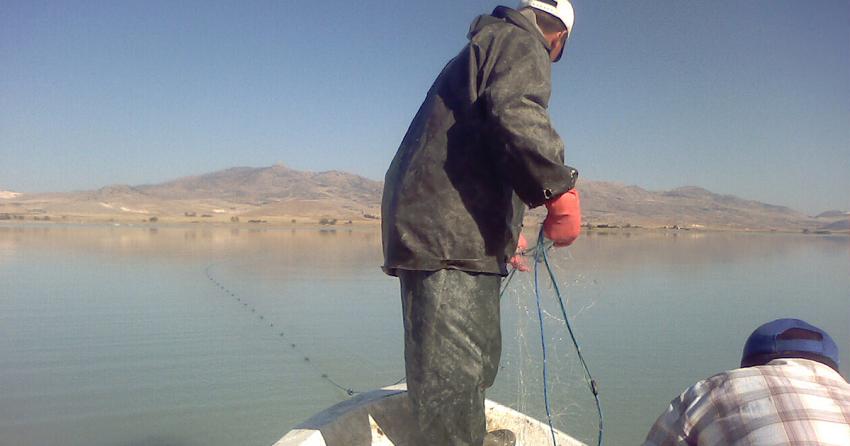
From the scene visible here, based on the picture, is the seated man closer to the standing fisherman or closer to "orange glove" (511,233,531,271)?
the standing fisherman

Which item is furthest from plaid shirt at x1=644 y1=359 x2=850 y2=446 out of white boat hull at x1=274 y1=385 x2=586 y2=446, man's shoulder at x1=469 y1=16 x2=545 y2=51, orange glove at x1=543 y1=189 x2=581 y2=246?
white boat hull at x1=274 y1=385 x2=586 y2=446

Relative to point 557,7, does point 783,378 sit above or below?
below

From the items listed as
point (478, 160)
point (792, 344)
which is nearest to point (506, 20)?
point (478, 160)

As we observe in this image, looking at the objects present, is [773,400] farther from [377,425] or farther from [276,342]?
[276,342]

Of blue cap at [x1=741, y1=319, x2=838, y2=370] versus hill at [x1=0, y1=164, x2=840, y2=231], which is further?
hill at [x1=0, y1=164, x2=840, y2=231]

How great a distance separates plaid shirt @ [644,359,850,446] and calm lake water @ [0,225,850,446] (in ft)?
5.99

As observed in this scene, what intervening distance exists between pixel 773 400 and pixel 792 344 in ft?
0.85

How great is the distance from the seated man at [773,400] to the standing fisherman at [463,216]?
721 mm

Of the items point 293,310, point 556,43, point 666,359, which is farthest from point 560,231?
point 293,310

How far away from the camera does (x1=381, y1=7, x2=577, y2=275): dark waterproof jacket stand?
85.0 inches

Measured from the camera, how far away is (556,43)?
2.54 meters

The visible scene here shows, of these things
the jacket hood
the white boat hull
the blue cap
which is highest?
the jacket hood

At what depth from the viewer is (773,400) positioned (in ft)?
→ 5.31

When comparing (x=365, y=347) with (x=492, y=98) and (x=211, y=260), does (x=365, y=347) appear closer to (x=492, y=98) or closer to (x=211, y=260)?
(x=492, y=98)
